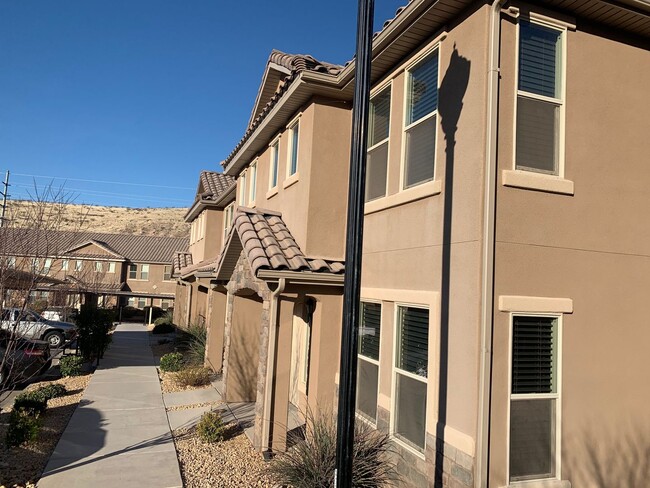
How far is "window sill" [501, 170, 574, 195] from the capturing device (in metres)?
5.54

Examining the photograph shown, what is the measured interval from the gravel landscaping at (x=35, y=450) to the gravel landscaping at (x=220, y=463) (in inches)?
80.7

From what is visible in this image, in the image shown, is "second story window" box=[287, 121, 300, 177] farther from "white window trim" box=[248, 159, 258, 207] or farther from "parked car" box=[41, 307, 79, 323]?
"parked car" box=[41, 307, 79, 323]

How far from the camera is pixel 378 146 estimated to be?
8.16 m

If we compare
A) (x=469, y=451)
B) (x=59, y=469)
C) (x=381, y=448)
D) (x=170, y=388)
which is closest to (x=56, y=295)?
(x=170, y=388)

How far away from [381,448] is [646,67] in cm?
607

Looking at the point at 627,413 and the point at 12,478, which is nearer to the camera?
the point at 627,413

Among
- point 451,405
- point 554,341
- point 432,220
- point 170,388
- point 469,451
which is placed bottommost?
point 170,388

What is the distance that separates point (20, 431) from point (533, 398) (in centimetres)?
770

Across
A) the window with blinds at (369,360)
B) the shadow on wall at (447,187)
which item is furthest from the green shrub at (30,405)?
the shadow on wall at (447,187)

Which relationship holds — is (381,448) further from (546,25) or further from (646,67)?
(646,67)

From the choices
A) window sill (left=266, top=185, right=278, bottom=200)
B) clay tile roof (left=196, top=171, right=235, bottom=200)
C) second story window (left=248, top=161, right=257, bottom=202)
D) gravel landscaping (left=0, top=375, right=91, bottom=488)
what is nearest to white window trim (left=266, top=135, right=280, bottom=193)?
window sill (left=266, top=185, right=278, bottom=200)

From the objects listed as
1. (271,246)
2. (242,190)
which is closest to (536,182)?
(271,246)

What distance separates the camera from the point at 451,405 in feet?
18.3

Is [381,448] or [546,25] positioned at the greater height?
[546,25]
